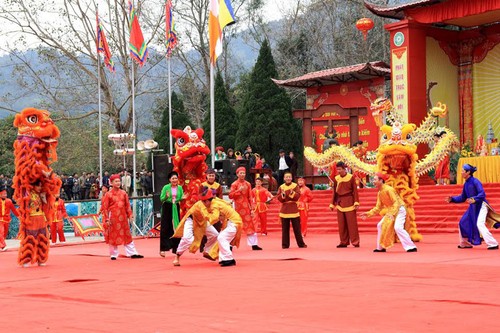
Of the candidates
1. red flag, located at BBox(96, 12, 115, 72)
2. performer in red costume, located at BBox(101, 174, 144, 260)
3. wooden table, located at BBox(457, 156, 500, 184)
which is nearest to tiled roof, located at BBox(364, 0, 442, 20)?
wooden table, located at BBox(457, 156, 500, 184)

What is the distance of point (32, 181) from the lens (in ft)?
41.8

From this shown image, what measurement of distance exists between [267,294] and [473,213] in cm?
577

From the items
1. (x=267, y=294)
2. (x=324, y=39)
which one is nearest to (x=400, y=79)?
(x=324, y=39)

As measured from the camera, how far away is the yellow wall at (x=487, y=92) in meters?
24.8

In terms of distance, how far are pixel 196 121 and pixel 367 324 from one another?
37395 millimetres

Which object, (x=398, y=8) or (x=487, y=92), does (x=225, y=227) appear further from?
(x=487, y=92)

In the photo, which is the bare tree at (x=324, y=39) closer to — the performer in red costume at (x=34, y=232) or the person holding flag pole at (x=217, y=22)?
the person holding flag pole at (x=217, y=22)

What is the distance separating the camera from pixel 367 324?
599cm

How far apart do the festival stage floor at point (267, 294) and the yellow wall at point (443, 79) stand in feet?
40.6

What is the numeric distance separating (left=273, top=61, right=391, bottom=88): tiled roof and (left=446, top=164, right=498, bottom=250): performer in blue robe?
15458mm

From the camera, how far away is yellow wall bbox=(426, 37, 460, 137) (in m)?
24.6

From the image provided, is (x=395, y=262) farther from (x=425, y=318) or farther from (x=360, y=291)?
(x=425, y=318)

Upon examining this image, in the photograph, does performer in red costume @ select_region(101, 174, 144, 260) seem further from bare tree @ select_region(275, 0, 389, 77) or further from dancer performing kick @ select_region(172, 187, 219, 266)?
bare tree @ select_region(275, 0, 389, 77)

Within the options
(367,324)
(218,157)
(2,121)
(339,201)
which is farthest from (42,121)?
(2,121)
